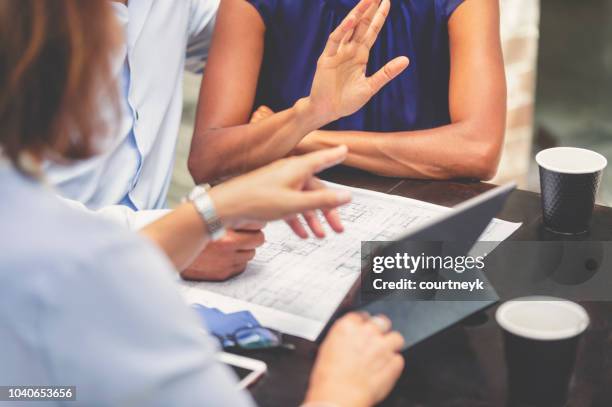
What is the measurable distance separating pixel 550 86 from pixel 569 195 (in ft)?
10.8

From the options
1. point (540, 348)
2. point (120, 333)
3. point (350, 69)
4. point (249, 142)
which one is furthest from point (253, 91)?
point (120, 333)

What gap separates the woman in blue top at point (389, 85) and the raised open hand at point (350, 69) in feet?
0.19

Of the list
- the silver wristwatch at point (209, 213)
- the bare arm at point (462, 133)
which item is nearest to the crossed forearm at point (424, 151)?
the bare arm at point (462, 133)

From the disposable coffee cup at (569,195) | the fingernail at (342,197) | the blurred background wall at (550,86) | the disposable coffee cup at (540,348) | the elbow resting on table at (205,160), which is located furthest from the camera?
the blurred background wall at (550,86)

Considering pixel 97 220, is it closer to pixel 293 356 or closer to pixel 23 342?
pixel 23 342

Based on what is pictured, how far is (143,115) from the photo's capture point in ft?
5.39

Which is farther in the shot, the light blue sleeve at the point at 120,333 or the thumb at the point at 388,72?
Answer: the thumb at the point at 388,72

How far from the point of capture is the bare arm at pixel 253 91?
4.94 feet

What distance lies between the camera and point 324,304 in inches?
42.9

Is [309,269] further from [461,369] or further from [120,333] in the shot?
[120,333]

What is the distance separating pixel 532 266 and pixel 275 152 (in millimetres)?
594

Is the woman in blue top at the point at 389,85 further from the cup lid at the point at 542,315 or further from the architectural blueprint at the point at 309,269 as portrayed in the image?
the cup lid at the point at 542,315

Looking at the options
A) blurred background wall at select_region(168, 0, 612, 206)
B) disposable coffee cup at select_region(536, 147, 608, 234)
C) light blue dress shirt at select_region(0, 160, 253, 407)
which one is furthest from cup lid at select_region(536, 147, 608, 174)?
blurred background wall at select_region(168, 0, 612, 206)

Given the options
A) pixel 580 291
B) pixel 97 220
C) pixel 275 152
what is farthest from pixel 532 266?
pixel 97 220
